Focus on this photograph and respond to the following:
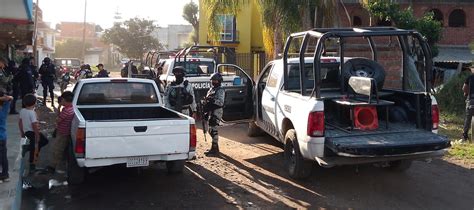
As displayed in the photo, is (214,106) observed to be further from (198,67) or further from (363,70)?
(198,67)

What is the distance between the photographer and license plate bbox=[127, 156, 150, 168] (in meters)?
6.38

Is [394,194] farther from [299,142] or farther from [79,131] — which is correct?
[79,131]

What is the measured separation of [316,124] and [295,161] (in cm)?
91

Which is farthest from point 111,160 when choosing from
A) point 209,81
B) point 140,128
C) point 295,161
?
point 209,81

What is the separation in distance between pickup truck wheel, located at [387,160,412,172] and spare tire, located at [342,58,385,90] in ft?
3.74

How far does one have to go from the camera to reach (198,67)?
14969 mm

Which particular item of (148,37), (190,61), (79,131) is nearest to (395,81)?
(190,61)

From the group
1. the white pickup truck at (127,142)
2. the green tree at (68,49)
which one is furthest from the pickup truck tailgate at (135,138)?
the green tree at (68,49)

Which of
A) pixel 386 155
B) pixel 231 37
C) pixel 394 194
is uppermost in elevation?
pixel 231 37

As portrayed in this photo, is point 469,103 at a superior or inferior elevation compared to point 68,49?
inferior

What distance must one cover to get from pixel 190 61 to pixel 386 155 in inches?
Answer: 384

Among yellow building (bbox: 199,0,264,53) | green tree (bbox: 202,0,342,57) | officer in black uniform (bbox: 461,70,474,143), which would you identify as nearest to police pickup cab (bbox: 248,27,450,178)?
officer in black uniform (bbox: 461,70,474,143)

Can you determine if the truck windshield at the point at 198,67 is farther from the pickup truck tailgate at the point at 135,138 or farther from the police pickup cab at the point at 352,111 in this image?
the pickup truck tailgate at the point at 135,138

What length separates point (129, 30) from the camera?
64.3 m
